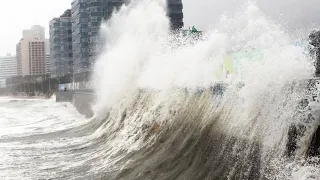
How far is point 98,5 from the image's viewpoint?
102438 mm

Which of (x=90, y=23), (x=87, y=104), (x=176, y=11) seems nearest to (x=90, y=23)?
(x=90, y=23)

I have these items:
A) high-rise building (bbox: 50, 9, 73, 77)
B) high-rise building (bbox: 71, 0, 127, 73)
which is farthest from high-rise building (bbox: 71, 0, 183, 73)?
high-rise building (bbox: 50, 9, 73, 77)

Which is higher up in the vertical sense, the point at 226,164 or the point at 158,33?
the point at 158,33

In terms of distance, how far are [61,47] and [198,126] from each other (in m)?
126

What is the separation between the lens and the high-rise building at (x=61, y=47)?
130m

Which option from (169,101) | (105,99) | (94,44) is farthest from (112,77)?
(94,44)

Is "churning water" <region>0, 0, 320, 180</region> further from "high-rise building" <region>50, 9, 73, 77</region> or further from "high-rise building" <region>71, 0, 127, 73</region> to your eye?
"high-rise building" <region>50, 9, 73, 77</region>

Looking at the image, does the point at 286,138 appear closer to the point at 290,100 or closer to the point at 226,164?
the point at 290,100

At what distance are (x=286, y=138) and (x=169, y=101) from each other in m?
7.21

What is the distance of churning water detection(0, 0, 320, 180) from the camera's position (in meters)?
7.65

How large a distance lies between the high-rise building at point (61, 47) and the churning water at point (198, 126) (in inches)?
4351

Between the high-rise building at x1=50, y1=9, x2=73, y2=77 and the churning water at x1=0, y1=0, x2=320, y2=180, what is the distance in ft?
363

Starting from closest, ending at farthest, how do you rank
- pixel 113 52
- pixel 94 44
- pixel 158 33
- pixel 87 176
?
pixel 87 176, pixel 158 33, pixel 113 52, pixel 94 44

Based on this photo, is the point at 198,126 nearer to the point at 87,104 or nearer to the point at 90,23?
the point at 87,104
